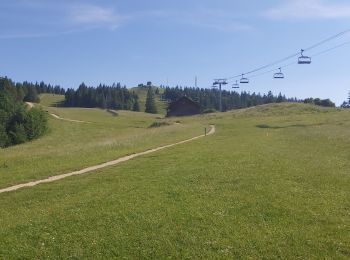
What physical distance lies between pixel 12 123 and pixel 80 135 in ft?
72.0

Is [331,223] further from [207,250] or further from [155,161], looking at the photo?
[155,161]

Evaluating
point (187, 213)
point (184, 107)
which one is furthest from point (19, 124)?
point (187, 213)

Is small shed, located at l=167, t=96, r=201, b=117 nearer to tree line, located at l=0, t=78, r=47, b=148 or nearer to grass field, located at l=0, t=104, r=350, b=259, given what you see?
tree line, located at l=0, t=78, r=47, b=148

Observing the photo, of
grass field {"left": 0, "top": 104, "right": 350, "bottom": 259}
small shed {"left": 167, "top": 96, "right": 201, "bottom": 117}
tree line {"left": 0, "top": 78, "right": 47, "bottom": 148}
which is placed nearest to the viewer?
grass field {"left": 0, "top": 104, "right": 350, "bottom": 259}

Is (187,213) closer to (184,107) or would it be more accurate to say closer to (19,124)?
(19,124)

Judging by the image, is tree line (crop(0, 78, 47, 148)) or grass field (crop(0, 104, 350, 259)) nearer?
grass field (crop(0, 104, 350, 259))

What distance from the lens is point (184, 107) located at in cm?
15388

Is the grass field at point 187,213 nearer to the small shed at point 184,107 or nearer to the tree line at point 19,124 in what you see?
the tree line at point 19,124

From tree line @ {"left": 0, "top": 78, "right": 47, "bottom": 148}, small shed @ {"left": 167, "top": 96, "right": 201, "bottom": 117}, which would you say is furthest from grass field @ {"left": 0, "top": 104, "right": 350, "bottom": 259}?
small shed @ {"left": 167, "top": 96, "right": 201, "bottom": 117}

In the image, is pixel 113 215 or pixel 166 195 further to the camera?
pixel 166 195

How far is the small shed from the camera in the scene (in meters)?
152

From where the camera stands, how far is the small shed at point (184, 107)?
152m

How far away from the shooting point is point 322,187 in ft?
65.2

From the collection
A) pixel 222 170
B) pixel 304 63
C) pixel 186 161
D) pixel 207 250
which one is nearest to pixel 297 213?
pixel 207 250
